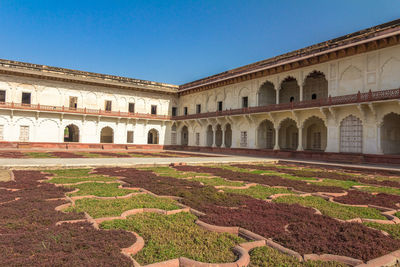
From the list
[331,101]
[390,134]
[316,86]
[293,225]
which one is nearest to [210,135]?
[316,86]

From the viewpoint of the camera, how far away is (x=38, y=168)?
8.65 m

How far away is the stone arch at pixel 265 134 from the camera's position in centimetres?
2307

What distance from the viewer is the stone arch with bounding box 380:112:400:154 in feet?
51.5

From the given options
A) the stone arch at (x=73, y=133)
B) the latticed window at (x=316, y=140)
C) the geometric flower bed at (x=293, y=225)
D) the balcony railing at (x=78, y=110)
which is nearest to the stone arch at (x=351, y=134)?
the latticed window at (x=316, y=140)

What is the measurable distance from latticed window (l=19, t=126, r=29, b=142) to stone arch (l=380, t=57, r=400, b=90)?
26.4 metres

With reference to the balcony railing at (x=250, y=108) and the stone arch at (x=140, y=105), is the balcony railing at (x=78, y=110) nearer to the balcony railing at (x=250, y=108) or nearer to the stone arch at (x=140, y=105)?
the balcony railing at (x=250, y=108)

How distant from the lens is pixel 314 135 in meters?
22.3

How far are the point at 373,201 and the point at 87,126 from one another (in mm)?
26358

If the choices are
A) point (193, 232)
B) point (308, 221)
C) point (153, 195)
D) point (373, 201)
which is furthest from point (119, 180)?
point (373, 201)

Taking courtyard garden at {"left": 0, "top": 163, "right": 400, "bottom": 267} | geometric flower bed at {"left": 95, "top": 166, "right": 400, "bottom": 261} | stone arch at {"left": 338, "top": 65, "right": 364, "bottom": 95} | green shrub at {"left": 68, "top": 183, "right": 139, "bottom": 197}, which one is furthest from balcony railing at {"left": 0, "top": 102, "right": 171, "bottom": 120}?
geometric flower bed at {"left": 95, "top": 166, "right": 400, "bottom": 261}

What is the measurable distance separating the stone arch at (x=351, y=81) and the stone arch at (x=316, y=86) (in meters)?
2.83

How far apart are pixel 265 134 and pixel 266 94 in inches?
130

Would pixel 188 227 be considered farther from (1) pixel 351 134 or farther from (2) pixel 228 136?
(2) pixel 228 136

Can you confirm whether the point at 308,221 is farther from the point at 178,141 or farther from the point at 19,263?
the point at 178,141
